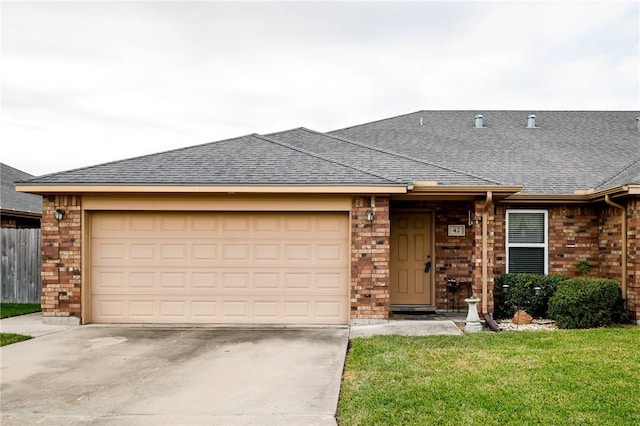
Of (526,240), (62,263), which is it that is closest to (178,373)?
(62,263)

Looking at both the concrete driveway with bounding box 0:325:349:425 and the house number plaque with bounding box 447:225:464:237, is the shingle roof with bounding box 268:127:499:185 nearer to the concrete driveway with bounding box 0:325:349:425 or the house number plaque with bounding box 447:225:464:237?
the house number plaque with bounding box 447:225:464:237

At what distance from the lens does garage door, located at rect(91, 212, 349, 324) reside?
9484 mm

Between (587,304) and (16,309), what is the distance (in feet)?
38.4

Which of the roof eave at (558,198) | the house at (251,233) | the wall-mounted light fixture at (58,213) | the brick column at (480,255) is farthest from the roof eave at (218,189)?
the roof eave at (558,198)

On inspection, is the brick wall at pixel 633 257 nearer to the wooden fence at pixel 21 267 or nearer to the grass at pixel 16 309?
the grass at pixel 16 309

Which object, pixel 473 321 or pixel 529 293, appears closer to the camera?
pixel 473 321

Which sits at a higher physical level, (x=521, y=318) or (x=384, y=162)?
(x=384, y=162)

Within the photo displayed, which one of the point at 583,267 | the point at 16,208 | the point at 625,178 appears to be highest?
the point at 625,178

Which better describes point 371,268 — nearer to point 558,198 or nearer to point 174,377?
point 174,377

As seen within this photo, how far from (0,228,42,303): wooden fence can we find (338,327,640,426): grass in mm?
8989

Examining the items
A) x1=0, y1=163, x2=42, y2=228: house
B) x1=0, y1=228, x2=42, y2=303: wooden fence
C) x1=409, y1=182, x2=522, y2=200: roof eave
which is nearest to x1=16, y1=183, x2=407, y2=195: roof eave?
x1=409, y1=182, x2=522, y2=200: roof eave

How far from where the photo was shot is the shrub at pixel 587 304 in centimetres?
896

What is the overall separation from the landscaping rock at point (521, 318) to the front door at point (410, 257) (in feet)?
6.19

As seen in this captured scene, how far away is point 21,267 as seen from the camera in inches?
501
